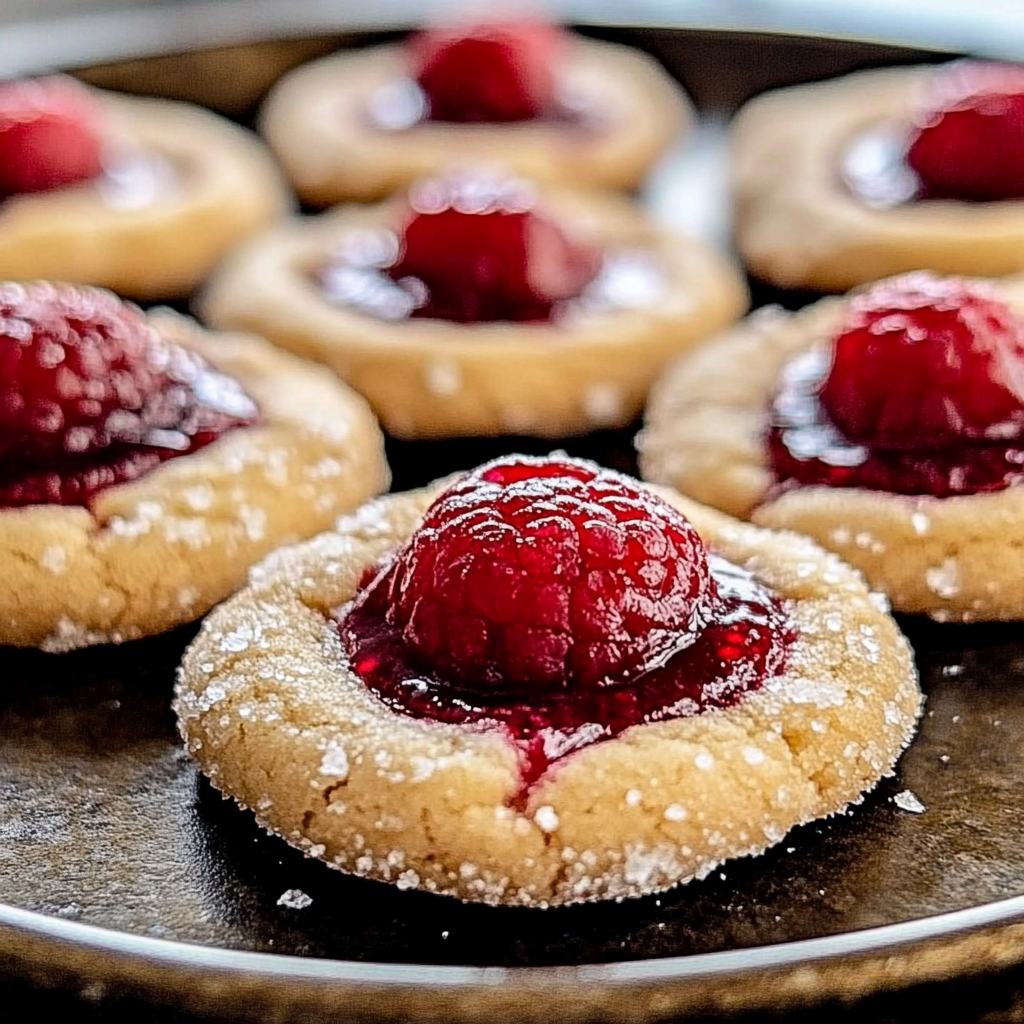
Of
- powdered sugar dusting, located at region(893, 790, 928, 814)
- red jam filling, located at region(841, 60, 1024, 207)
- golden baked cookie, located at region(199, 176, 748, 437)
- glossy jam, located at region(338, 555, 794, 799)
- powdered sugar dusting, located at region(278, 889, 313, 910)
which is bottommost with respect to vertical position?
powdered sugar dusting, located at region(893, 790, 928, 814)

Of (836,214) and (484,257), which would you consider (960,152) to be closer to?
(836,214)

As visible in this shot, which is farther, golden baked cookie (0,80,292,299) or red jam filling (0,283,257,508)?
golden baked cookie (0,80,292,299)

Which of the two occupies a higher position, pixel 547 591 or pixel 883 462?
pixel 547 591

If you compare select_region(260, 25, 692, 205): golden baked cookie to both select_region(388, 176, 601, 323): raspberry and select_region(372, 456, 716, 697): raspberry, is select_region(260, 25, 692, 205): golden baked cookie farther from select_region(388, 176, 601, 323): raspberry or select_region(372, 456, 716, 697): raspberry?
select_region(372, 456, 716, 697): raspberry

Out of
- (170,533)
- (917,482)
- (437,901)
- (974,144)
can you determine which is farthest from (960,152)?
(437,901)

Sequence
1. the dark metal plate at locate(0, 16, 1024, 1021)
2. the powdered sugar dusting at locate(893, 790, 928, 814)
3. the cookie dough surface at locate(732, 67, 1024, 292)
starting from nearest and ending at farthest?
1. the dark metal plate at locate(0, 16, 1024, 1021)
2. the powdered sugar dusting at locate(893, 790, 928, 814)
3. the cookie dough surface at locate(732, 67, 1024, 292)

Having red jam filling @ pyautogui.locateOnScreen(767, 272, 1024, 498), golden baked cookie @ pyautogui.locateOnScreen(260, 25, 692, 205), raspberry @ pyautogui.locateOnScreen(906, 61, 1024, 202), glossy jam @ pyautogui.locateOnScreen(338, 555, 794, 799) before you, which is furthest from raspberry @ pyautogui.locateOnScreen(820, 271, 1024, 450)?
golden baked cookie @ pyautogui.locateOnScreen(260, 25, 692, 205)
